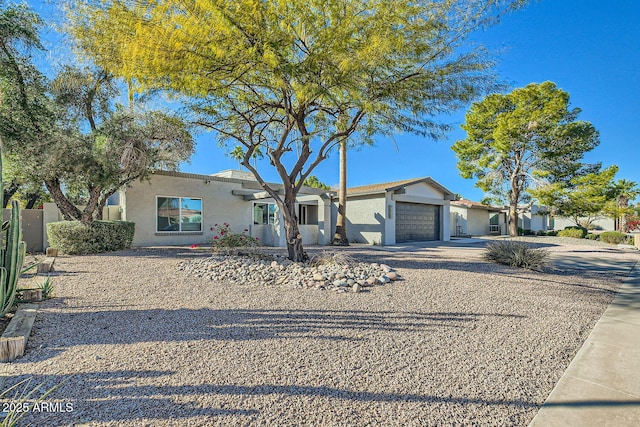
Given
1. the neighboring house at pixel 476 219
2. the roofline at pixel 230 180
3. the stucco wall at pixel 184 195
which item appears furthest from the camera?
the neighboring house at pixel 476 219

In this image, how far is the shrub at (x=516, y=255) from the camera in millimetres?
9250

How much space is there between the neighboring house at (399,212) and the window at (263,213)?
3.47 m

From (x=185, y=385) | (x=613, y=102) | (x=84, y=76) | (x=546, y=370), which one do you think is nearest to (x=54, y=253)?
(x=84, y=76)

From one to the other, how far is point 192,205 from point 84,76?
662cm

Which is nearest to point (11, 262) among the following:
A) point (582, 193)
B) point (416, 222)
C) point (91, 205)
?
point (91, 205)

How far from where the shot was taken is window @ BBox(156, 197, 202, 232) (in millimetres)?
14703

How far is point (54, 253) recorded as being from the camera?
9586mm

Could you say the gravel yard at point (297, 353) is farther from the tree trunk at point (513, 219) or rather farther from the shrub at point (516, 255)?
the tree trunk at point (513, 219)

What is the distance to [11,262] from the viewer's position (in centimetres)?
426

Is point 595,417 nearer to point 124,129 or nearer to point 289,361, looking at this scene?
point 289,361

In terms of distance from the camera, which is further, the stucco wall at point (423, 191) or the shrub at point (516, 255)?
the stucco wall at point (423, 191)

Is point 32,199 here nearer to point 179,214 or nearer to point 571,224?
point 179,214

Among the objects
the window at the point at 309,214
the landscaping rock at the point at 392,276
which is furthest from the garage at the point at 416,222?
the landscaping rock at the point at 392,276

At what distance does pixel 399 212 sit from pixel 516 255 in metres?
9.39
